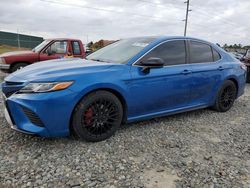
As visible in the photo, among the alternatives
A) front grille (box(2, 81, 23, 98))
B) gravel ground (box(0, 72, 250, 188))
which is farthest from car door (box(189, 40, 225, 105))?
front grille (box(2, 81, 23, 98))

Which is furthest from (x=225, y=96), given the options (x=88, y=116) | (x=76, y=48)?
(x=76, y=48)

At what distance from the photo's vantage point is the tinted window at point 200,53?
14.2ft

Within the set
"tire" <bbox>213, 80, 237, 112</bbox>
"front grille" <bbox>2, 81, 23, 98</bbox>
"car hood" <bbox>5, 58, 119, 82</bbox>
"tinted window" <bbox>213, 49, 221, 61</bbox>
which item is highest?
"tinted window" <bbox>213, 49, 221, 61</bbox>

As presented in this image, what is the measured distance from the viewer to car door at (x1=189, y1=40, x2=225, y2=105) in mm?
4280

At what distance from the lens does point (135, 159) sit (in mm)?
2891

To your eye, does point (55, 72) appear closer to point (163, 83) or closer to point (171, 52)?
point (163, 83)

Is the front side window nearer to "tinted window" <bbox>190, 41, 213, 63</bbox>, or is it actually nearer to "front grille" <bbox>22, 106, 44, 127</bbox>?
"tinted window" <bbox>190, 41, 213, 63</bbox>

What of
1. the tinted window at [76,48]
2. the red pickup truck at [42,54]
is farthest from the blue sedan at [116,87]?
the tinted window at [76,48]

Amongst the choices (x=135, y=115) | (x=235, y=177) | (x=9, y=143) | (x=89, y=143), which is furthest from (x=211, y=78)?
(x=9, y=143)

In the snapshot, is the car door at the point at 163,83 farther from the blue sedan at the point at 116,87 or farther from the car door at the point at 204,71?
the car door at the point at 204,71

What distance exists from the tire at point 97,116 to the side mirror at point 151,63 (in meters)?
0.65

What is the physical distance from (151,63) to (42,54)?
591 centimetres

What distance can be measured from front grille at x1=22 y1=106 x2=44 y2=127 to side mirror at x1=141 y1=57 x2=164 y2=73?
5.31ft

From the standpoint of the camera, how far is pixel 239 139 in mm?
3697
